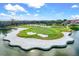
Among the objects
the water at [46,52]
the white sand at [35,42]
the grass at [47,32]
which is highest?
the grass at [47,32]

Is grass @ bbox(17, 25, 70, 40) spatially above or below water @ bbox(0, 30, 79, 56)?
above

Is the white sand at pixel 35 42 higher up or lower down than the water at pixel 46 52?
higher up

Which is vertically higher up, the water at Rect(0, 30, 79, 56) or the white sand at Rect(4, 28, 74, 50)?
the white sand at Rect(4, 28, 74, 50)

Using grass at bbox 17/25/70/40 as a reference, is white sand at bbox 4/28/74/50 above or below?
below

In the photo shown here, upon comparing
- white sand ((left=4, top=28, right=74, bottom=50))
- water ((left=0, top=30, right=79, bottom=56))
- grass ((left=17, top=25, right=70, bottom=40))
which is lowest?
water ((left=0, top=30, right=79, bottom=56))

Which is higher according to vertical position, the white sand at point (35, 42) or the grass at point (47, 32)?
the grass at point (47, 32)

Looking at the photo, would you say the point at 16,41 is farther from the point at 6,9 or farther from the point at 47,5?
the point at 47,5

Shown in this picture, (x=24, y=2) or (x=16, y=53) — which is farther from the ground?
(x=24, y=2)

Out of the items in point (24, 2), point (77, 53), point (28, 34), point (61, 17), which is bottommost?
point (77, 53)

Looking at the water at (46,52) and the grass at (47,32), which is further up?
the grass at (47,32)

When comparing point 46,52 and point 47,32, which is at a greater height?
point 47,32

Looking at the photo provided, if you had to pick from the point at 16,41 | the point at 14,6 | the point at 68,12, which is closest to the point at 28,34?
the point at 16,41
